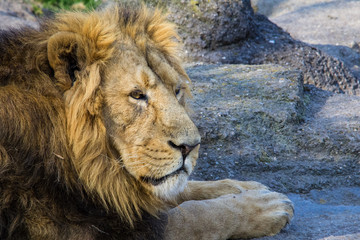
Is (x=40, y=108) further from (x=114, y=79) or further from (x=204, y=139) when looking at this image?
(x=204, y=139)

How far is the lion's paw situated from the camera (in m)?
3.16

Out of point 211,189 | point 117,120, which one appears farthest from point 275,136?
point 117,120

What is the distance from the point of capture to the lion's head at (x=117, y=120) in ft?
8.84

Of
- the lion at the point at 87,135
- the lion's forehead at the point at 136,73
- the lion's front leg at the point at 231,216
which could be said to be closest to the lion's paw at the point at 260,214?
the lion's front leg at the point at 231,216

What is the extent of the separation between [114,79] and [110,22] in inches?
15.8

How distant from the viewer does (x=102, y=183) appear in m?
2.77

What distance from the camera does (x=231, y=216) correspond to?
123 inches

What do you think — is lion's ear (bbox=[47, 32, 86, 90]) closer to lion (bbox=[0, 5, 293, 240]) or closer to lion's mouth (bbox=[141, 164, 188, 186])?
lion (bbox=[0, 5, 293, 240])

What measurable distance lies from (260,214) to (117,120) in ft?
3.73

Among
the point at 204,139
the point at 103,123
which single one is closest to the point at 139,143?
the point at 103,123

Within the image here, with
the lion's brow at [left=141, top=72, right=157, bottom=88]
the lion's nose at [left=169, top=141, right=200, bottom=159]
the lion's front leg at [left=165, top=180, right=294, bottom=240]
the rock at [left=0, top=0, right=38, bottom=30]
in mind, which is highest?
the lion's brow at [left=141, top=72, right=157, bottom=88]

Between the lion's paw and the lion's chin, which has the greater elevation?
the lion's chin

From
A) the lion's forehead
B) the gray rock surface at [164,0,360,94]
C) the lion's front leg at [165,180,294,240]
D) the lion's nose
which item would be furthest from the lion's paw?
the gray rock surface at [164,0,360,94]

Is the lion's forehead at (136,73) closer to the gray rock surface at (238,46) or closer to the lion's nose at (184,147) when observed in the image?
the lion's nose at (184,147)
